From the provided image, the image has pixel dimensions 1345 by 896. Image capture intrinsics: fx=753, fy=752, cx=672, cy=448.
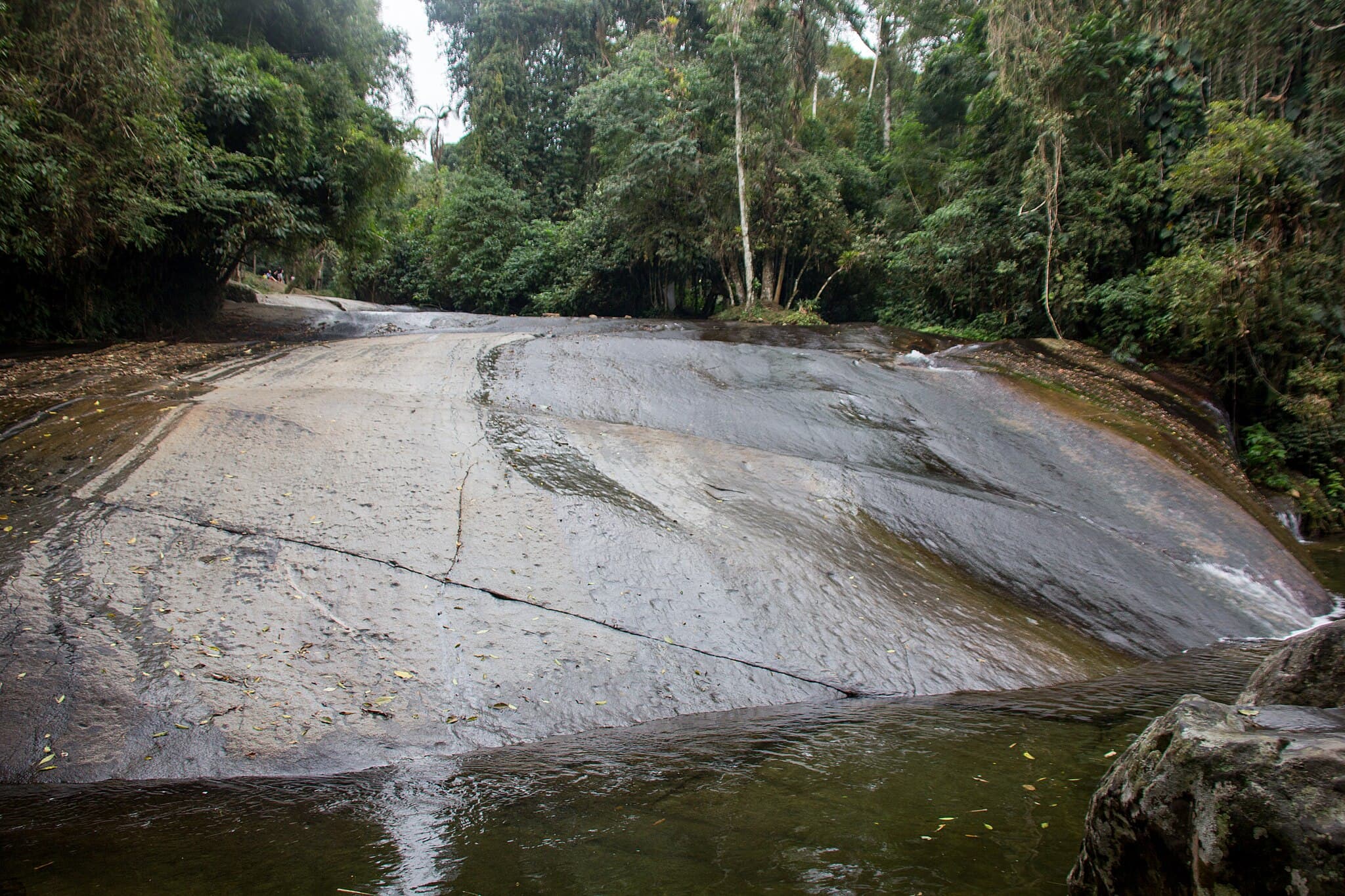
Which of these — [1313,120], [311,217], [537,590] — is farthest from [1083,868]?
[311,217]

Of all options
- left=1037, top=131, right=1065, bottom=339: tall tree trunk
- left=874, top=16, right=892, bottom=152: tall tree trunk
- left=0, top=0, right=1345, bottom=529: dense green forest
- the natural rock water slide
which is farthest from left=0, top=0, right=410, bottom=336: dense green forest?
left=874, top=16, right=892, bottom=152: tall tree trunk

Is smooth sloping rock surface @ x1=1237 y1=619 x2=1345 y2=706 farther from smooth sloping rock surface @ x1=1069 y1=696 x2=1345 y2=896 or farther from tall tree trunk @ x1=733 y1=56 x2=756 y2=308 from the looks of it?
tall tree trunk @ x1=733 y1=56 x2=756 y2=308

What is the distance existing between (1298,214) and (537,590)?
12.4 m

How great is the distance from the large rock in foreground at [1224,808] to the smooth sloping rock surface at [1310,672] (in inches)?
28.9

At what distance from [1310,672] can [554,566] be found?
4049 mm

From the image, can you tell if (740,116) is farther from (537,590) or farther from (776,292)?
(537,590)

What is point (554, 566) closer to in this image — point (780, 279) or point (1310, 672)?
point (1310, 672)

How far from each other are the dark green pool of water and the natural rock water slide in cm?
34

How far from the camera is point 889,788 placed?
3.21m

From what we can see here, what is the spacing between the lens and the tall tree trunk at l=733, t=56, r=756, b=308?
66.0ft

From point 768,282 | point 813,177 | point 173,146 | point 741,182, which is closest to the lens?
point 173,146

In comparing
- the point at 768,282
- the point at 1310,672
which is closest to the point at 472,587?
the point at 1310,672

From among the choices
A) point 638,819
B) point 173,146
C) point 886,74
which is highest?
point 886,74

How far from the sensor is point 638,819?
9.78 feet
